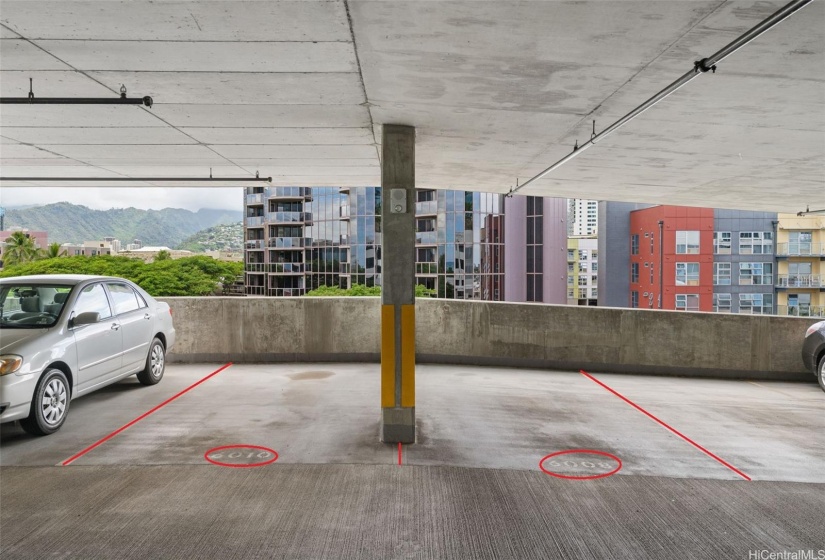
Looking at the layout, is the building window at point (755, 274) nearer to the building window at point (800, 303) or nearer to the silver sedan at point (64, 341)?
the building window at point (800, 303)

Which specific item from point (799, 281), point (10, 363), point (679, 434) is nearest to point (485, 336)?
point (679, 434)

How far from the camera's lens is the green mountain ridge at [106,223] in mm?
98250

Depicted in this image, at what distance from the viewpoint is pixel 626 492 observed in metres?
4.58

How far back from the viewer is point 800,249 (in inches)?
2130

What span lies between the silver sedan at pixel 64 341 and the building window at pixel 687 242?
58732 mm

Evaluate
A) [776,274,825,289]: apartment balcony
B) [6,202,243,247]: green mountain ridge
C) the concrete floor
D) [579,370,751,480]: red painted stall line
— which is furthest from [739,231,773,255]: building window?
[6,202,243,247]: green mountain ridge

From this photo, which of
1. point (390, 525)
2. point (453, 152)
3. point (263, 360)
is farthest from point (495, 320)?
point (390, 525)

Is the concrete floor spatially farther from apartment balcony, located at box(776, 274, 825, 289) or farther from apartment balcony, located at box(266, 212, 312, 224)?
apartment balcony, located at box(776, 274, 825, 289)

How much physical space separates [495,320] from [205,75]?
723 cm

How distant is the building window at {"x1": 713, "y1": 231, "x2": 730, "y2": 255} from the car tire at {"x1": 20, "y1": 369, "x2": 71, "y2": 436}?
200 feet

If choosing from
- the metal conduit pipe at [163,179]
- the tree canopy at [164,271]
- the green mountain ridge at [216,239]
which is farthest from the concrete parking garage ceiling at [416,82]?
the green mountain ridge at [216,239]

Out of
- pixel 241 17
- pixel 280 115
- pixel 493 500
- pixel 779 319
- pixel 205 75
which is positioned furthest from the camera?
pixel 779 319

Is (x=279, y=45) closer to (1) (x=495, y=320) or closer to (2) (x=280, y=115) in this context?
(2) (x=280, y=115)

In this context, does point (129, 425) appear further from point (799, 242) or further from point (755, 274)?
point (799, 242)
